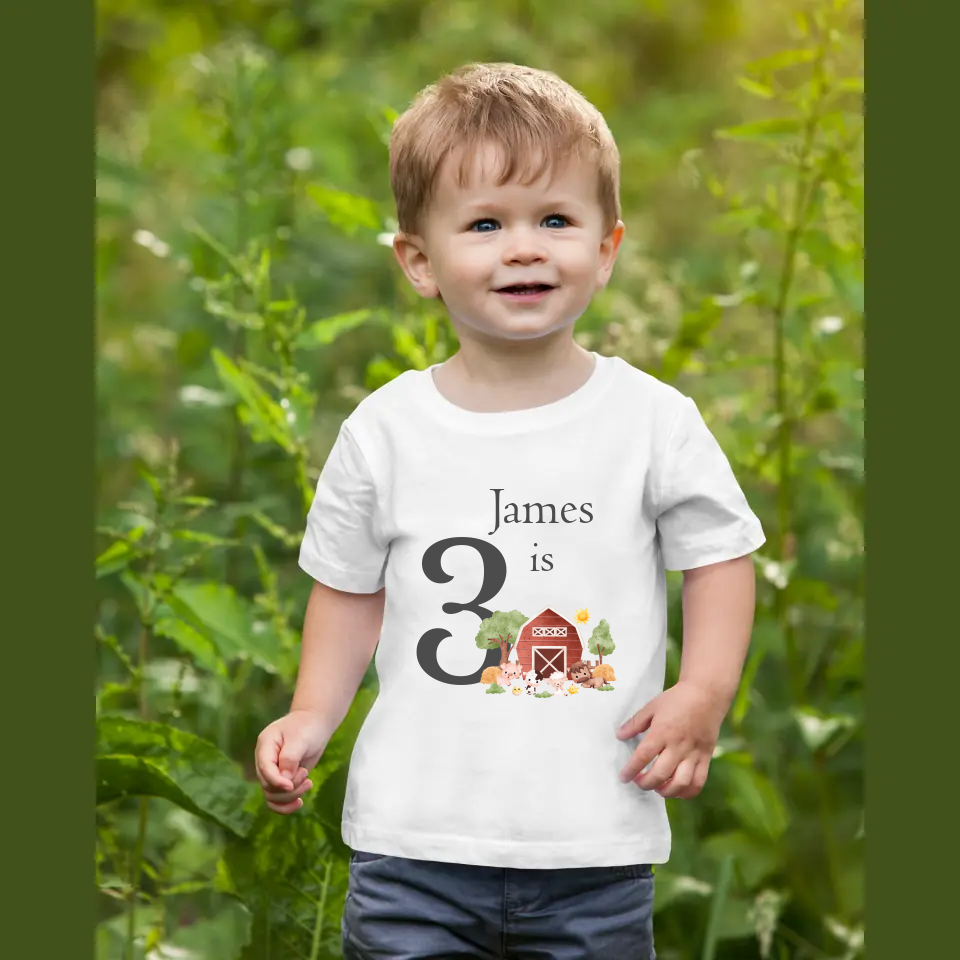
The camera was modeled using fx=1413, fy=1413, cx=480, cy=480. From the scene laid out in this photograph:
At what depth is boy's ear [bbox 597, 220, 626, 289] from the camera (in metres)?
1.77

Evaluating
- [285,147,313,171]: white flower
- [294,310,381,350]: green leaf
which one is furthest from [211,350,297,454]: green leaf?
[285,147,313,171]: white flower

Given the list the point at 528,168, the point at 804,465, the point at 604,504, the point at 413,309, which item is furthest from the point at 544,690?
the point at 804,465

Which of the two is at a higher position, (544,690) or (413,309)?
(413,309)

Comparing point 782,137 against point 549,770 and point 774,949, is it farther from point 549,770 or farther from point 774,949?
point 774,949

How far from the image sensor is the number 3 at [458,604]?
169 cm

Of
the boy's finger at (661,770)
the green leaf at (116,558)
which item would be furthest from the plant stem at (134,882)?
the boy's finger at (661,770)

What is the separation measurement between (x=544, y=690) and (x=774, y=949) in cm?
122

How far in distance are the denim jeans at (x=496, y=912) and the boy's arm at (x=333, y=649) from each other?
0.70 ft

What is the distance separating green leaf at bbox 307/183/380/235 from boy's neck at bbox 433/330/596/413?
64 centimetres

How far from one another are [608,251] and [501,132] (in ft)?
0.71

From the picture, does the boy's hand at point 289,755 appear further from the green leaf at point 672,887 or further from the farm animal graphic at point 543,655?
the green leaf at point 672,887

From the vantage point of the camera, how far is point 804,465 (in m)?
2.95

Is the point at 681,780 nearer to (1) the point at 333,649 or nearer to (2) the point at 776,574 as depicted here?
(1) the point at 333,649

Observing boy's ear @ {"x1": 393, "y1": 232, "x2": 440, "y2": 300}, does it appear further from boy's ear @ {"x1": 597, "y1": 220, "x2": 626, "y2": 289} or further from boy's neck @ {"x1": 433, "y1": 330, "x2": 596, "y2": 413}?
boy's ear @ {"x1": 597, "y1": 220, "x2": 626, "y2": 289}
